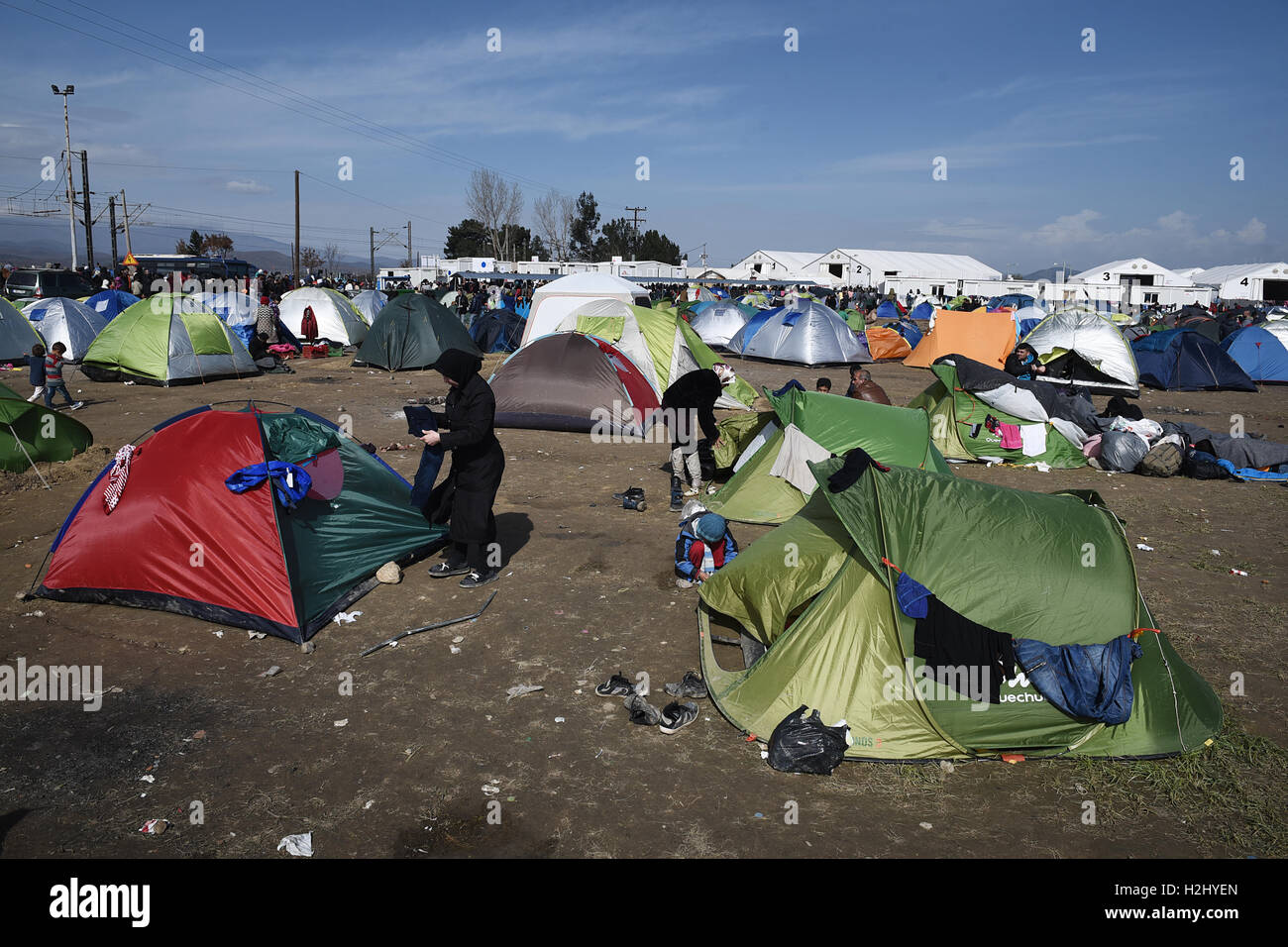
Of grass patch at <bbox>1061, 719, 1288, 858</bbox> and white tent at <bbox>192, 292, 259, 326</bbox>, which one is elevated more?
white tent at <bbox>192, 292, 259, 326</bbox>

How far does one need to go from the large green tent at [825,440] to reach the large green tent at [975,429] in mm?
3764

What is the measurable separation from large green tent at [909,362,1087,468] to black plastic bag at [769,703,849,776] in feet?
27.6

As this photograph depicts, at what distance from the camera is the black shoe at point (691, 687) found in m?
5.23

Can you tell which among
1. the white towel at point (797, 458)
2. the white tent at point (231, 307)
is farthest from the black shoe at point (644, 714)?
the white tent at point (231, 307)

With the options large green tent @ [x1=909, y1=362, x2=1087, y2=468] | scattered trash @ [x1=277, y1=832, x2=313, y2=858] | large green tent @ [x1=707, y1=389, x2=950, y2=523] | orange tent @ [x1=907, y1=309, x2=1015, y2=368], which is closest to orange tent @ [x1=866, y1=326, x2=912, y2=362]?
orange tent @ [x1=907, y1=309, x2=1015, y2=368]

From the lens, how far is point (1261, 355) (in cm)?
2134

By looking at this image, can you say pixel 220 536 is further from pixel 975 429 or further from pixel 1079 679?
pixel 975 429

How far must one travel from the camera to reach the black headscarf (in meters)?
6.74

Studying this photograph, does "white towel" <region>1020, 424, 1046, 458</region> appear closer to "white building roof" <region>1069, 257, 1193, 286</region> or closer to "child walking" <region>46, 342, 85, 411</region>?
"child walking" <region>46, 342, 85, 411</region>

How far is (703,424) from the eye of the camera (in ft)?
34.0

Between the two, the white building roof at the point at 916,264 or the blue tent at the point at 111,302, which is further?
the white building roof at the point at 916,264

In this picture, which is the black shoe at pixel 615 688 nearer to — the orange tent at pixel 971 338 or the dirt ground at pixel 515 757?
the dirt ground at pixel 515 757

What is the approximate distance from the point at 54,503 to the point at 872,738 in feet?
29.8
